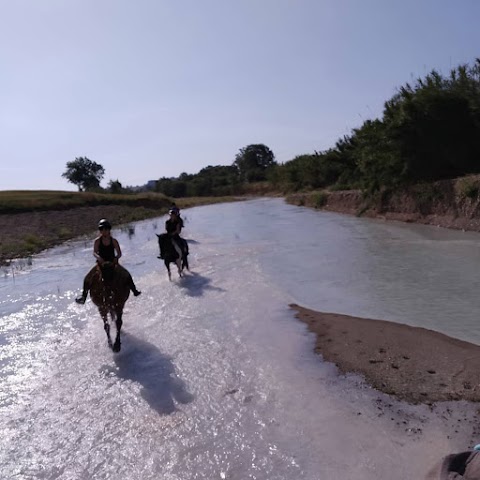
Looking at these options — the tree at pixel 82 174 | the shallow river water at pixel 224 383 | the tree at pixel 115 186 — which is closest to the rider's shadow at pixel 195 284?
the shallow river water at pixel 224 383

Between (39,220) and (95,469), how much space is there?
109 feet

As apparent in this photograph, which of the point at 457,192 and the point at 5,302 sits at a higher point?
the point at 457,192

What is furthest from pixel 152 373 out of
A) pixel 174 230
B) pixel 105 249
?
pixel 174 230

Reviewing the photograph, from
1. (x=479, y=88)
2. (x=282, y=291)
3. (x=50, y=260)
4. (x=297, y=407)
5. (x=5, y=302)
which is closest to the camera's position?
(x=297, y=407)

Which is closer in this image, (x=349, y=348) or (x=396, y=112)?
(x=349, y=348)

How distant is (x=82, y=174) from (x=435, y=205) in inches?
3611

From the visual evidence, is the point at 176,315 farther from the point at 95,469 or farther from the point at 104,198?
the point at 104,198

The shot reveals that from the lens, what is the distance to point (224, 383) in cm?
645

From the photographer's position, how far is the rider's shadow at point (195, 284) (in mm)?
12234

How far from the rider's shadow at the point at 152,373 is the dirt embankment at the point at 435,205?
14487mm

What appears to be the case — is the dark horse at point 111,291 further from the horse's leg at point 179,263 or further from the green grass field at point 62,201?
the green grass field at point 62,201

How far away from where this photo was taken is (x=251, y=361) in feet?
23.5

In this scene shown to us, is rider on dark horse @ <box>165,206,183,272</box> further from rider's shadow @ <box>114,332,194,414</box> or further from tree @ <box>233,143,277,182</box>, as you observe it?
tree @ <box>233,143,277,182</box>

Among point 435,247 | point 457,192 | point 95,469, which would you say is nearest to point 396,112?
A: point 457,192
